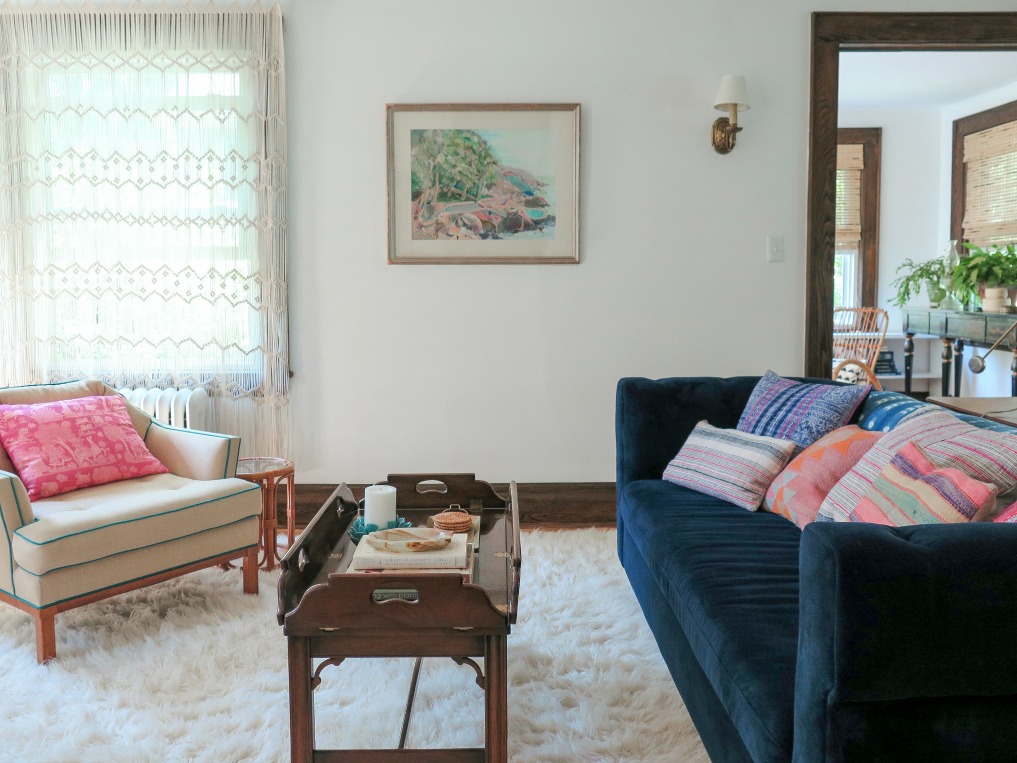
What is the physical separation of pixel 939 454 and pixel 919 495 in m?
0.15

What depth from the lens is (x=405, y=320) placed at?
403cm

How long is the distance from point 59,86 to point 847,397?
11.7 feet

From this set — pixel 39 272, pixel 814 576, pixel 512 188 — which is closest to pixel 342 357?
pixel 512 188

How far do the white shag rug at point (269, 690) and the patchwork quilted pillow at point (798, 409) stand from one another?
758 mm

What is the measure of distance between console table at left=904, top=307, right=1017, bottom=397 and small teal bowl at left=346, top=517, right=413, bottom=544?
14.0 feet

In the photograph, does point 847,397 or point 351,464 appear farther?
point 351,464

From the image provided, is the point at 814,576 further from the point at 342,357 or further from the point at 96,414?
the point at 342,357

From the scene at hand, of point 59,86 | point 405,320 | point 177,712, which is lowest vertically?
point 177,712

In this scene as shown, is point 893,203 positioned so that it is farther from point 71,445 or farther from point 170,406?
point 71,445

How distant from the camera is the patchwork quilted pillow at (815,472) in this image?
2.41 meters

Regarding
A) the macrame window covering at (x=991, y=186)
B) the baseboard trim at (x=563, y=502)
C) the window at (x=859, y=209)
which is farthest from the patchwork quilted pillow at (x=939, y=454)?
the window at (x=859, y=209)

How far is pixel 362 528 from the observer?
237 cm

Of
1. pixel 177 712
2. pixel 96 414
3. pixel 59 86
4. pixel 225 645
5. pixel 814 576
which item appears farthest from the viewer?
pixel 59 86

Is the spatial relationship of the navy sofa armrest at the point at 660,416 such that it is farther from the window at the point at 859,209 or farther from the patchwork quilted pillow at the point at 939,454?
the window at the point at 859,209
